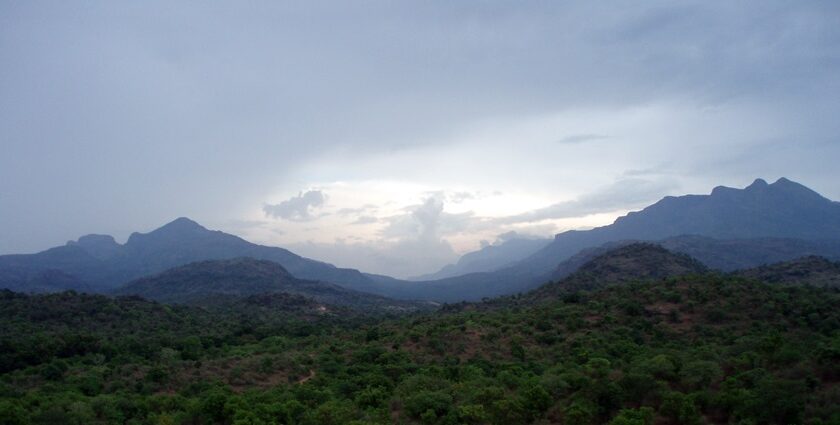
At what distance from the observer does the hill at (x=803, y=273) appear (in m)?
64.1

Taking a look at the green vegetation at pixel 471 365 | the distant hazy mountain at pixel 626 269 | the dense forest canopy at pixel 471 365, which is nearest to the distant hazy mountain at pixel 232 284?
the distant hazy mountain at pixel 626 269

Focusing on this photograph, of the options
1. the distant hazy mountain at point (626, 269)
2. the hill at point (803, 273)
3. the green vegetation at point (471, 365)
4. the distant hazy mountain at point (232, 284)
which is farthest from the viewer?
the distant hazy mountain at point (232, 284)

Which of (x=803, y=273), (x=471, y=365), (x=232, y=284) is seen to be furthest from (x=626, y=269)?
(x=232, y=284)

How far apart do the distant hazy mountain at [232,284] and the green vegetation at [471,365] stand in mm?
67226

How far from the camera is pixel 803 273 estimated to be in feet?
224

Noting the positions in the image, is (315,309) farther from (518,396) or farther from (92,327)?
(518,396)

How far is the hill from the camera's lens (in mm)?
64125

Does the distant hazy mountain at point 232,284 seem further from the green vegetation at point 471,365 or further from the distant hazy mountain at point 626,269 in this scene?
the green vegetation at point 471,365

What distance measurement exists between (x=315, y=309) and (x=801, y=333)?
2689 inches

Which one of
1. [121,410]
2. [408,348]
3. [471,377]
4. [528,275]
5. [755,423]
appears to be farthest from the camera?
[528,275]

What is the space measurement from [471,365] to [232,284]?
120 meters

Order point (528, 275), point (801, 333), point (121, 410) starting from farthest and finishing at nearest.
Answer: point (528, 275)
point (801, 333)
point (121, 410)

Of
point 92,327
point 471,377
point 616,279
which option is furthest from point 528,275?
point 471,377

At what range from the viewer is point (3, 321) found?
53.6 m
